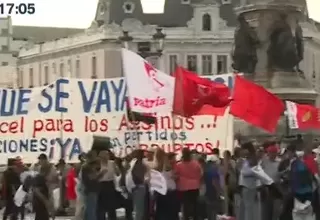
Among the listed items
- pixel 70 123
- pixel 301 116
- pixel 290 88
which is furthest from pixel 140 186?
pixel 290 88

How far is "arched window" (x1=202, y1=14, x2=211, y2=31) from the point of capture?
326ft

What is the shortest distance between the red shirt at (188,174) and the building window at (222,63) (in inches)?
3166

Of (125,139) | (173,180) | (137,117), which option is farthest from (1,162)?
(173,180)

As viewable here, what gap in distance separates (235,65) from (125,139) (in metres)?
7.18

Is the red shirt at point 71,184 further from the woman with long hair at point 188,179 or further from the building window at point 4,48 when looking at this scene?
the building window at point 4,48

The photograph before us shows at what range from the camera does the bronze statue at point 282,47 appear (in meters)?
27.0

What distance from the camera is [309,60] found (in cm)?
9850

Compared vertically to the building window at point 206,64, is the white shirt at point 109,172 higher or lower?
lower

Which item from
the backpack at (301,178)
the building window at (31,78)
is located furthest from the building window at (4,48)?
the backpack at (301,178)

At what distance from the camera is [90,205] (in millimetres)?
16969

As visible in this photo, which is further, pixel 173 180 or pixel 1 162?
pixel 1 162

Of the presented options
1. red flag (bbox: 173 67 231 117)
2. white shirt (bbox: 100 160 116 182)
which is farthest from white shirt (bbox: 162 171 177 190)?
red flag (bbox: 173 67 231 117)

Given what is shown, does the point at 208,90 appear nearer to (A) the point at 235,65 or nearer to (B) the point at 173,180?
(B) the point at 173,180

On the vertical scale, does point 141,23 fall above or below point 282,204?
above
